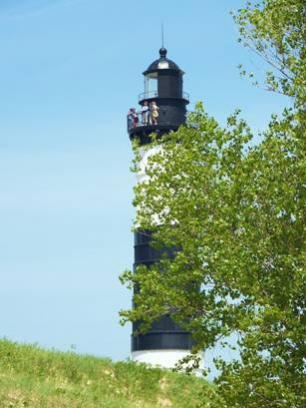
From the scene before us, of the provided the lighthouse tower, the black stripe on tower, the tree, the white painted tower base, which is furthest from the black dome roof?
the tree

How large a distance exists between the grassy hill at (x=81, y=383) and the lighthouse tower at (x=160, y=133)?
1272 cm

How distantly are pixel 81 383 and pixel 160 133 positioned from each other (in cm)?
2581

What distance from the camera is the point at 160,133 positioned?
55.9m

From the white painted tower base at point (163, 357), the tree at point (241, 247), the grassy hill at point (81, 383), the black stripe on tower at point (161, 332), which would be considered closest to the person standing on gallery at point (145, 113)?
the black stripe on tower at point (161, 332)

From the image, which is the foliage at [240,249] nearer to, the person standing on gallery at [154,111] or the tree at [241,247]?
the tree at [241,247]

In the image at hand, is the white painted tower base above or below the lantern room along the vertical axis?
below

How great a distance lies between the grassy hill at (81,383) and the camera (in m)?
26.4

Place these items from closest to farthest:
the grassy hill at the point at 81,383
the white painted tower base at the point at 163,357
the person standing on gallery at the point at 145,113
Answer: the grassy hill at the point at 81,383
the white painted tower base at the point at 163,357
the person standing on gallery at the point at 145,113

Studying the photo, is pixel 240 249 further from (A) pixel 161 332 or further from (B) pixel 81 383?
(A) pixel 161 332

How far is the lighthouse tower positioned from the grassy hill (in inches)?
501

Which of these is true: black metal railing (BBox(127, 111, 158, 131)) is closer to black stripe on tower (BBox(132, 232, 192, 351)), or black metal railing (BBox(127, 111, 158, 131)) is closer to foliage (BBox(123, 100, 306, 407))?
black stripe on tower (BBox(132, 232, 192, 351))

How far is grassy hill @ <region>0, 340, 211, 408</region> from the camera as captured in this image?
86.5 ft

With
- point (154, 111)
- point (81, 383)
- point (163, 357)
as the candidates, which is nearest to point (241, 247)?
point (81, 383)

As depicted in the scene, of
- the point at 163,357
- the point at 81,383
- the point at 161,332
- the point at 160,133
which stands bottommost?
the point at 81,383
